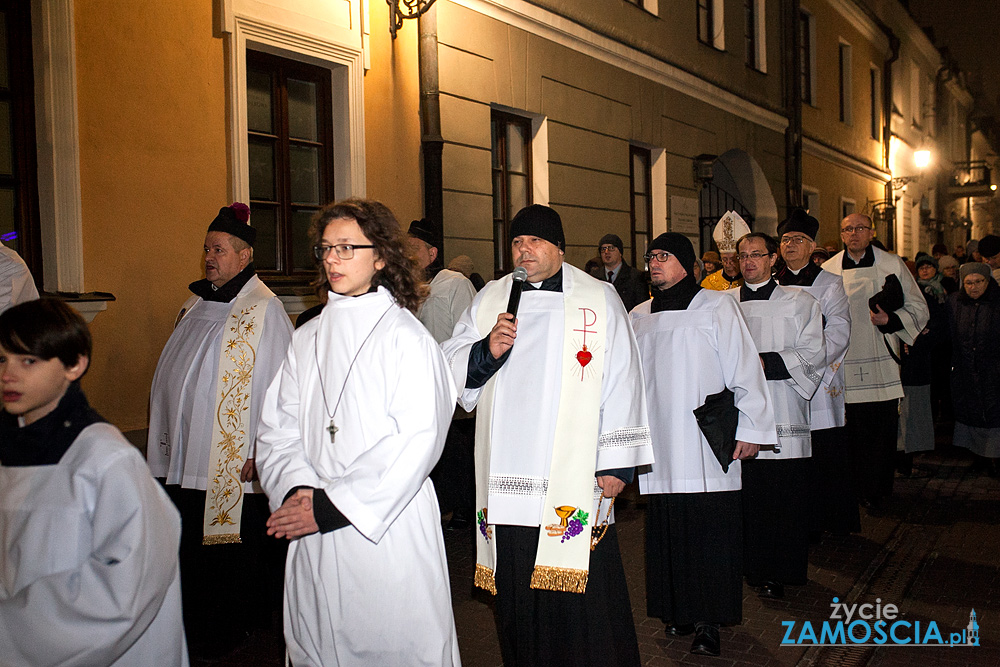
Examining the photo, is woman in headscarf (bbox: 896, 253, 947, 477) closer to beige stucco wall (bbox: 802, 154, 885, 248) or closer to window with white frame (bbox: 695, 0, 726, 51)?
window with white frame (bbox: 695, 0, 726, 51)

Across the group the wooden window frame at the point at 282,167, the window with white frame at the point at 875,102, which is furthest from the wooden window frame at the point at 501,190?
the window with white frame at the point at 875,102

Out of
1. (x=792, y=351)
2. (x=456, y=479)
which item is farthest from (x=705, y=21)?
(x=792, y=351)

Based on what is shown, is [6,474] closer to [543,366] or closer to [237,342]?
[543,366]

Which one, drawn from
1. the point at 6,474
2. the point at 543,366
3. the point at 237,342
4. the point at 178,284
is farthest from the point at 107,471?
the point at 178,284

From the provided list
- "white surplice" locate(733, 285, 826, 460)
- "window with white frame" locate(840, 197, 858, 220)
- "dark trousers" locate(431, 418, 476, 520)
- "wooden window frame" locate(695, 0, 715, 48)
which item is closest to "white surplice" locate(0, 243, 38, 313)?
"dark trousers" locate(431, 418, 476, 520)

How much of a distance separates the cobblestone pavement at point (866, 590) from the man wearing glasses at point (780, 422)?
241mm

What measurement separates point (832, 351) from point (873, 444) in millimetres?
1646

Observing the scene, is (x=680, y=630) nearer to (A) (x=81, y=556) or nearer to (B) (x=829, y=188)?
(A) (x=81, y=556)

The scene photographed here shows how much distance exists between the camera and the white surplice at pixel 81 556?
7.43ft

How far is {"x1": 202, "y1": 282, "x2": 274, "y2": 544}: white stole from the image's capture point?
4.81 m

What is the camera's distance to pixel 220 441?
15.9ft

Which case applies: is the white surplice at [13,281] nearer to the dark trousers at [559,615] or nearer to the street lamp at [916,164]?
the dark trousers at [559,615]

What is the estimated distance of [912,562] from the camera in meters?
6.13

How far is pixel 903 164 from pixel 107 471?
30256mm
